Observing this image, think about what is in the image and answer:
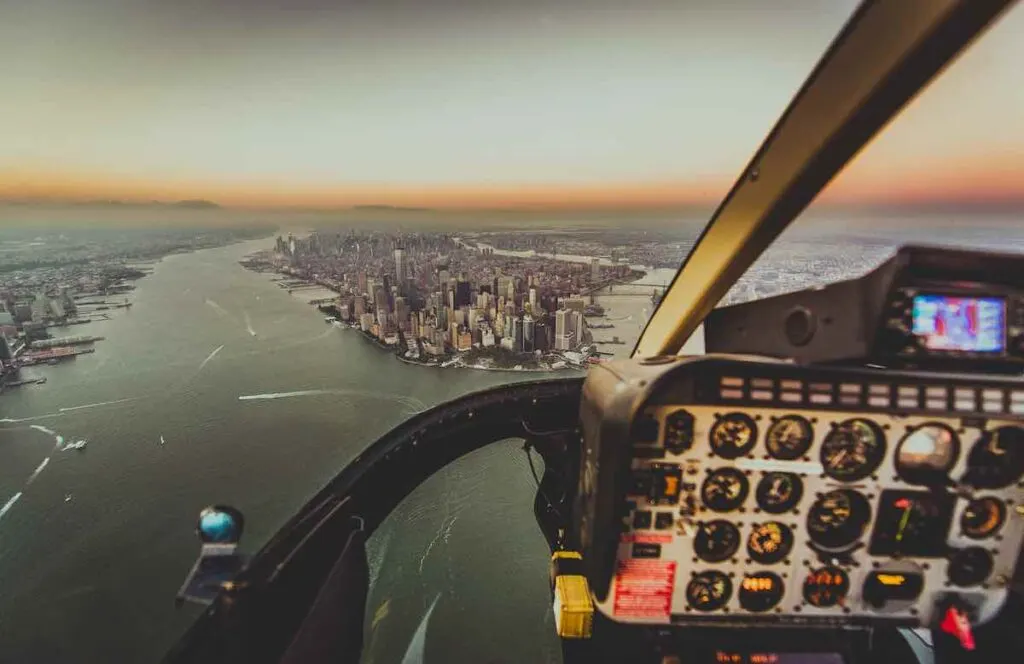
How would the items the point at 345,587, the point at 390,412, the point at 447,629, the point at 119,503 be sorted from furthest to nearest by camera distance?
the point at 390,412 < the point at 119,503 < the point at 447,629 < the point at 345,587

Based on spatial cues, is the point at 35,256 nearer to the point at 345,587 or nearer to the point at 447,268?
the point at 447,268

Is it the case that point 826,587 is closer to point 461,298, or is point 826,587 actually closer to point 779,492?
point 779,492

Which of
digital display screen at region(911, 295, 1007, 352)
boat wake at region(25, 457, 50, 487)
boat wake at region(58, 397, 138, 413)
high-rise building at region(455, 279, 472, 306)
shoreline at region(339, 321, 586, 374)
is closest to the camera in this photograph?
digital display screen at region(911, 295, 1007, 352)

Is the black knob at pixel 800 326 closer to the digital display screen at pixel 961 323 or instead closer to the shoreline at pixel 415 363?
the digital display screen at pixel 961 323

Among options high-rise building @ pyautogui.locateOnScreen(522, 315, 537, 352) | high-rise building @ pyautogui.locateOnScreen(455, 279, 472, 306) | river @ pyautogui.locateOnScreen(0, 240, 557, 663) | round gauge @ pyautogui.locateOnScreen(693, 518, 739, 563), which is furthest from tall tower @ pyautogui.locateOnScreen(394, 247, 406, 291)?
round gauge @ pyautogui.locateOnScreen(693, 518, 739, 563)

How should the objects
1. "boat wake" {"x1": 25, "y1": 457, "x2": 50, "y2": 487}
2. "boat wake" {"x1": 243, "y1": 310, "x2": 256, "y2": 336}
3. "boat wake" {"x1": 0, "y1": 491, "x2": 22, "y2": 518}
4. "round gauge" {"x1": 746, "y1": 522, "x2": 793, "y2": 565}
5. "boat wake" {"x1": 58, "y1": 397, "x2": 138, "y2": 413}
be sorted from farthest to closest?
"boat wake" {"x1": 243, "y1": 310, "x2": 256, "y2": 336} → "boat wake" {"x1": 58, "y1": 397, "x2": 138, "y2": 413} → "boat wake" {"x1": 25, "y1": 457, "x2": 50, "y2": 487} → "boat wake" {"x1": 0, "y1": 491, "x2": 22, "y2": 518} → "round gauge" {"x1": 746, "y1": 522, "x2": 793, "y2": 565}

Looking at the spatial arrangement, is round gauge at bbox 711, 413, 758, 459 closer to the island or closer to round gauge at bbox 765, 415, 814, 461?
round gauge at bbox 765, 415, 814, 461

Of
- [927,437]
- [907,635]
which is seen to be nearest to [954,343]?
[927,437]
